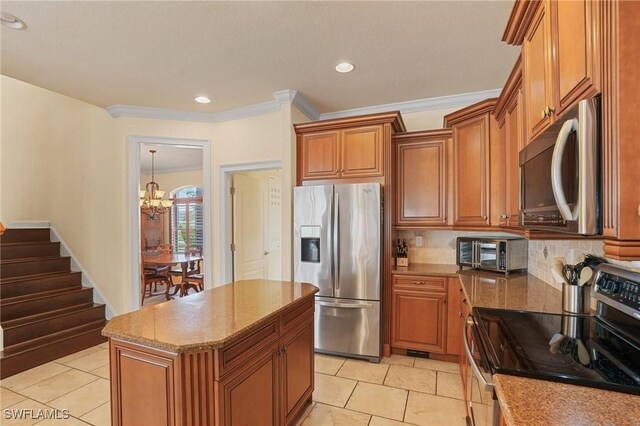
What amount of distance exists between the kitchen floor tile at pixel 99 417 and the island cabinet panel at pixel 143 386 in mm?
993

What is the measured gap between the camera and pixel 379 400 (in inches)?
95.2

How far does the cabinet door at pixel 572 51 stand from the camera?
37.7 inches

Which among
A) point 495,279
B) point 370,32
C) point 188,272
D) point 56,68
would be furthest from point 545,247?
point 188,272

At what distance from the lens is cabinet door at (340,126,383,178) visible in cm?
318

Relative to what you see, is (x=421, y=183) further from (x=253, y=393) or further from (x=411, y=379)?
(x=253, y=393)

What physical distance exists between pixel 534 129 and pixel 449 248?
88.2 inches

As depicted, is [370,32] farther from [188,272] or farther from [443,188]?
[188,272]

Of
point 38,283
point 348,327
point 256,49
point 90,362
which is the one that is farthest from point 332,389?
point 38,283

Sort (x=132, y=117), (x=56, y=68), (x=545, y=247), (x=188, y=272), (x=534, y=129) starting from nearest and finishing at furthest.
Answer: (x=534, y=129) < (x=545, y=247) < (x=56, y=68) < (x=132, y=117) < (x=188, y=272)

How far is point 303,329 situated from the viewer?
6.90ft

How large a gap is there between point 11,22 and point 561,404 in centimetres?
359

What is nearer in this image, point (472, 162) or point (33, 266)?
point (472, 162)

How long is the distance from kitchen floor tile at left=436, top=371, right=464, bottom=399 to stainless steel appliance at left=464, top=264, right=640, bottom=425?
973mm

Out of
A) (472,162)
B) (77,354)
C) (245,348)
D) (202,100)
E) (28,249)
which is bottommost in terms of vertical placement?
(77,354)
